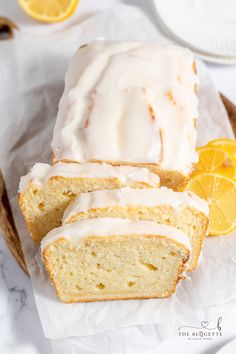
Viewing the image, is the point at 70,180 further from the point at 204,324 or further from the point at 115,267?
the point at 204,324

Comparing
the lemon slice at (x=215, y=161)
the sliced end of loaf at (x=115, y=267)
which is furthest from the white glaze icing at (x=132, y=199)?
the lemon slice at (x=215, y=161)

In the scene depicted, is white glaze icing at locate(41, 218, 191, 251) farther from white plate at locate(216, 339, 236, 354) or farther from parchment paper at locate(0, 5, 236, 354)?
white plate at locate(216, 339, 236, 354)

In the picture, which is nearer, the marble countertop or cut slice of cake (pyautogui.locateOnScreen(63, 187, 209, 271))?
cut slice of cake (pyautogui.locateOnScreen(63, 187, 209, 271))

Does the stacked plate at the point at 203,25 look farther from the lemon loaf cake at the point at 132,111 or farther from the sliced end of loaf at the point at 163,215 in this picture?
the sliced end of loaf at the point at 163,215

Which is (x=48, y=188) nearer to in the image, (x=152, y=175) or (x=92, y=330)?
(x=152, y=175)

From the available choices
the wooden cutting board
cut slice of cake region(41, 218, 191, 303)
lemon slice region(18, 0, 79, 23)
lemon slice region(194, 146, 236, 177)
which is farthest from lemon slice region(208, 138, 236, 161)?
lemon slice region(18, 0, 79, 23)

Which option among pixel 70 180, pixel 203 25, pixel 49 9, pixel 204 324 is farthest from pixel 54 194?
pixel 203 25
